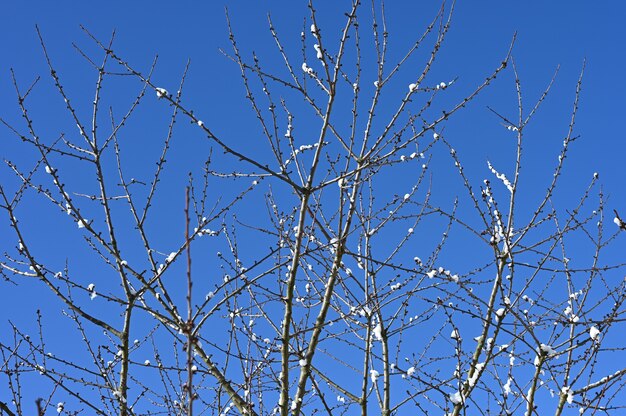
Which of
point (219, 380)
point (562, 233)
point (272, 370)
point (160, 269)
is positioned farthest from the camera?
point (562, 233)

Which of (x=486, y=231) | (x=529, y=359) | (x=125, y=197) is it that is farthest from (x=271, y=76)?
(x=529, y=359)

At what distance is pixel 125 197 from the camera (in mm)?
4582

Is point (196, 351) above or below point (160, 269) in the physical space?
below

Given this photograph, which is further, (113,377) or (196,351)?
(113,377)

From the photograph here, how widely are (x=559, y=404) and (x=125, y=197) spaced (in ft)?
11.2

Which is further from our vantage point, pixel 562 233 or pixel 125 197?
pixel 562 233

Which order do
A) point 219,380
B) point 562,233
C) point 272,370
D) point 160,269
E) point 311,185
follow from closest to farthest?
point 311,185 < point 219,380 < point 160,269 < point 272,370 < point 562,233

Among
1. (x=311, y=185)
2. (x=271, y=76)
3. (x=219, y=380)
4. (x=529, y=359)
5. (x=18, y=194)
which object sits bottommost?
(x=219, y=380)

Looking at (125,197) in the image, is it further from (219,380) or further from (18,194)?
(219,380)

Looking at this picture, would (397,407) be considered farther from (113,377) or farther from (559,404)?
(113,377)

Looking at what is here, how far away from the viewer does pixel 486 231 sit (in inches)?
169

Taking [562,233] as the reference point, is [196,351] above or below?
below

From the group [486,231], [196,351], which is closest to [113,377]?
[196,351]

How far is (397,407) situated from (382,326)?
2.04ft
